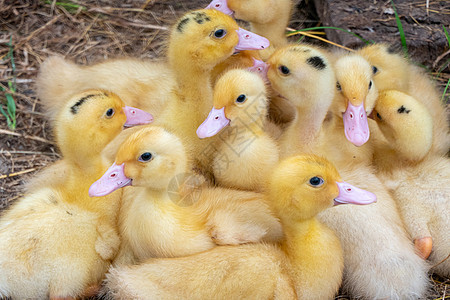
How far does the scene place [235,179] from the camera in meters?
2.79

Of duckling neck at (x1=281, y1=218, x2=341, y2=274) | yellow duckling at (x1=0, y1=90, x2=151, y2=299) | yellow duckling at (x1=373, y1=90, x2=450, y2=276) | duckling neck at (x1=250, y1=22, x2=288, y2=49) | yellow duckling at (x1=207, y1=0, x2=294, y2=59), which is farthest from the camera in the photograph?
duckling neck at (x1=250, y1=22, x2=288, y2=49)

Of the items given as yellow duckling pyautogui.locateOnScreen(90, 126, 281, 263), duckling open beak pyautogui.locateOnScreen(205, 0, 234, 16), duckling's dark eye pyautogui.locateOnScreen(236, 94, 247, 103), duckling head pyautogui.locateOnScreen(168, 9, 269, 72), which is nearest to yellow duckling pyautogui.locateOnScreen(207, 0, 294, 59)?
duckling open beak pyautogui.locateOnScreen(205, 0, 234, 16)

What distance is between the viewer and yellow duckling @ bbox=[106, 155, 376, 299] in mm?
2275

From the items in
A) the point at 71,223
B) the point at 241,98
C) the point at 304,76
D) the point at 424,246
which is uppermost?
the point at 304,76

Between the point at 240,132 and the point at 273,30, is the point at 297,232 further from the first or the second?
the point at 273,30

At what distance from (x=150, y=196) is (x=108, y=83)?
1064mm

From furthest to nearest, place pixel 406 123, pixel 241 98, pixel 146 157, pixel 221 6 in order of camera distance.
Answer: pixel 221 6
pixel 406 123
pixel 241 98
pixel 146 157

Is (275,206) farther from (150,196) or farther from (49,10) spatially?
(49,10)

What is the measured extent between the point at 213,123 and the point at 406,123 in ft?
3.03

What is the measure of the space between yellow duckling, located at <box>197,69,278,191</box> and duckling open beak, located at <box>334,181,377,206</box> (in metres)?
0.45

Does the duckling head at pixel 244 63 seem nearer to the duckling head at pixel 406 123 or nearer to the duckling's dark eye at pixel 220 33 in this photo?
the duckling's dark eye at pixel 220 33

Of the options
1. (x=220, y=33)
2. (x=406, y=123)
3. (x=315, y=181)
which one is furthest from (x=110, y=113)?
(x=406, y=123)

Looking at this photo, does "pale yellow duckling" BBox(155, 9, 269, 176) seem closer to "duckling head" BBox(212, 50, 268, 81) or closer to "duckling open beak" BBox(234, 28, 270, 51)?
"duckling open beak" BBox(234, 28, 270, 51)

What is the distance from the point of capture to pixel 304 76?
270cm
